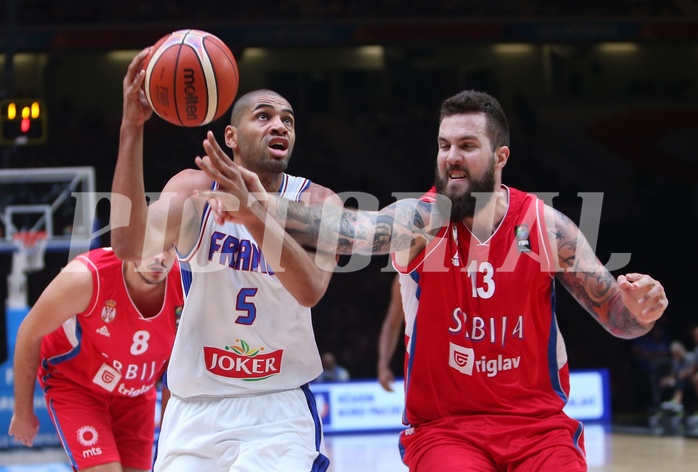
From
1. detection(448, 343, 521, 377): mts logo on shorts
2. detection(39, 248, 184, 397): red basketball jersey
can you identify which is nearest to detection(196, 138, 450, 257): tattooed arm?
detection(448, 343, 521, 377): mts logo on shorts

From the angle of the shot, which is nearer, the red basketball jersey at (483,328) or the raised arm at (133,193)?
the raised arm at (133,193)

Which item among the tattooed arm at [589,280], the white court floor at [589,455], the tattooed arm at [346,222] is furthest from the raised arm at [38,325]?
the white court floor at [589,455]

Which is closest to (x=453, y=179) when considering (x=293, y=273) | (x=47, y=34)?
(x=293, y=273)

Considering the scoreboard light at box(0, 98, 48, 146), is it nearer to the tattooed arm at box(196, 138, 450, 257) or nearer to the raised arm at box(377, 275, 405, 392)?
the raised arm at box(377, 275, 405, 392)

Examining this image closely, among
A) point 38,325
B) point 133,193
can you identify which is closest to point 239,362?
point 133,193

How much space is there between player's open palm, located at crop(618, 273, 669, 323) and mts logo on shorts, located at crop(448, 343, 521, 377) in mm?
521

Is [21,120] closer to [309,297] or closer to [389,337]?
[389,337]

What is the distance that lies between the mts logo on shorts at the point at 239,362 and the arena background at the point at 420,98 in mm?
11653

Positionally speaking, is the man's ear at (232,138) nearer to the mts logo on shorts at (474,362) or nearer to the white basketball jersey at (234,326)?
the white basketball jersey at (234,326)

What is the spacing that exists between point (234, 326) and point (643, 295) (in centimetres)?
162

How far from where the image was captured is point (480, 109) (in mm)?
3967

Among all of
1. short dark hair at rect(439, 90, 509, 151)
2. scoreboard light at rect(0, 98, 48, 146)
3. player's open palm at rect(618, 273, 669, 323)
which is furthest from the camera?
scoreboard light at rect(0, 98, 48, 146)

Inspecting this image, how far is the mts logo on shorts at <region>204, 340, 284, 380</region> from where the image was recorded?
3.71 meters

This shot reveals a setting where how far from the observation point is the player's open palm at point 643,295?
11.3 feet
